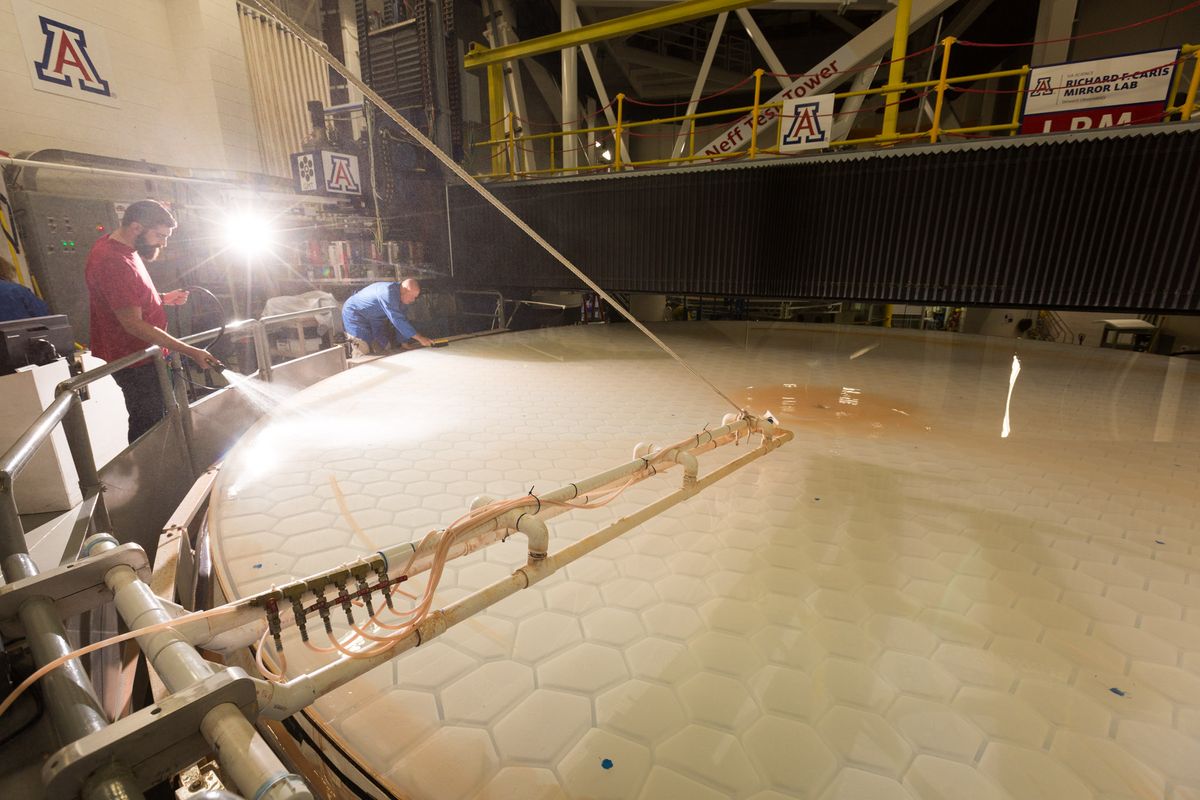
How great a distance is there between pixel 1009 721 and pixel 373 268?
980 cm

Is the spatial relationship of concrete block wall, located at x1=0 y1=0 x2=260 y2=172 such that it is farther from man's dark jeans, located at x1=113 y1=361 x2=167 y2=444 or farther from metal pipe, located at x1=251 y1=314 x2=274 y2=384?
man's dark jeans, located at x1=113 y1=361 x2=167 y2=444

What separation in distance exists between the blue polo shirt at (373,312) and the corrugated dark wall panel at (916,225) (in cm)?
268

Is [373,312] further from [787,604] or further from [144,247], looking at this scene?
[787,604]

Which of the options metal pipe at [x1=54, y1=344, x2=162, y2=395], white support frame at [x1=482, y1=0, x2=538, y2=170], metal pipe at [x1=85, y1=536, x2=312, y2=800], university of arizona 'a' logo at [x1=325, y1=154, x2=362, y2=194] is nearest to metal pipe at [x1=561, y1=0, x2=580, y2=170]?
white support frame at [x1=482, y1=0, x2=538, y2=170]

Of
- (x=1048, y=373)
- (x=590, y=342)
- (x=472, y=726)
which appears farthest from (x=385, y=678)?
(x=1048, y=373)

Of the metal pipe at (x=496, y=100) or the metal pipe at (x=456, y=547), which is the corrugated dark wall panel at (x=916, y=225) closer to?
the metal pipe at (x=496, y=100)

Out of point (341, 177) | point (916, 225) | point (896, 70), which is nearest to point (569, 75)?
point (341, 177)

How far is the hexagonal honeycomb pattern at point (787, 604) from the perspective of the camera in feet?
5.11

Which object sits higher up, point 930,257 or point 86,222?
point 86,222

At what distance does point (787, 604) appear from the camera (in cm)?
221

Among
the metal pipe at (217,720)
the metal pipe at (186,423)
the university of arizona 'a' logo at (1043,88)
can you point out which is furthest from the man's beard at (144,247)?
the university of arizona 'a' logo at (1043,88)

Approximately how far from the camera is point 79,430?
2115mm

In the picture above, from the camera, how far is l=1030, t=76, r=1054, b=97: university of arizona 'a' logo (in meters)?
5.13

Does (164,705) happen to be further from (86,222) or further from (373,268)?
(373,268)
